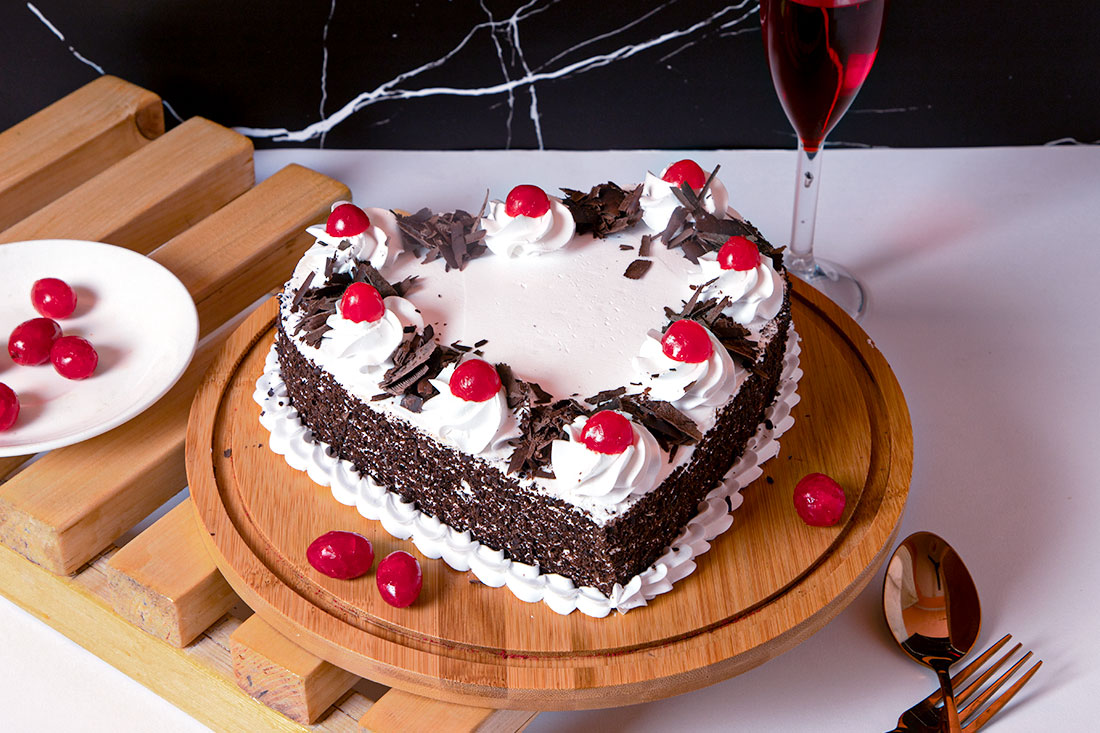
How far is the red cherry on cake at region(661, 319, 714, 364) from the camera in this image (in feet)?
4.92

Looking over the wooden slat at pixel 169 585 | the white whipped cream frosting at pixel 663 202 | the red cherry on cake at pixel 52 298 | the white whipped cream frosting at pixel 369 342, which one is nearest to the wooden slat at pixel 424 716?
the wooden slat at pixel 169 585

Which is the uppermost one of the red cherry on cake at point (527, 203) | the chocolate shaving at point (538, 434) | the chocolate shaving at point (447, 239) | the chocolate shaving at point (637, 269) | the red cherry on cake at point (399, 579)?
the red cherry on cake at point (527, 203)

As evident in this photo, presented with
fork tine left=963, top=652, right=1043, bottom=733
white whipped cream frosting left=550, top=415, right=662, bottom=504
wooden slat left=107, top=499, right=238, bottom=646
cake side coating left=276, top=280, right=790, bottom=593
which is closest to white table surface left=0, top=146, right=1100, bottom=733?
fork tine left=963, top=652, right=1043, bottom=733

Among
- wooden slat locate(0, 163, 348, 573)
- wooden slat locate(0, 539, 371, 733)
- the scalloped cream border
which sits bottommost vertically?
wooden slat locate(0, 539, 371, 733)

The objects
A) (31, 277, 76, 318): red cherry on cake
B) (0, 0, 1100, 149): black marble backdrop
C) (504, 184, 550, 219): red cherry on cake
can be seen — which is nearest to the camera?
(504, 184, 550, 219): red cherry on cake

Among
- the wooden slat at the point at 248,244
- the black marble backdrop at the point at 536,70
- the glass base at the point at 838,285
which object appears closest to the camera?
the wooden slat at the point at 248,244

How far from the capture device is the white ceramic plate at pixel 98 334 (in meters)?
1.72

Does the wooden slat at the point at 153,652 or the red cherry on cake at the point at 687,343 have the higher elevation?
the red cherry on cake at the point at 687,343

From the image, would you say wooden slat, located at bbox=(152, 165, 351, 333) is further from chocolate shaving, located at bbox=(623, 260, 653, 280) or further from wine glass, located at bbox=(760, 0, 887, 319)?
wine glass, located at bbox=(760, 0, 887, 319)

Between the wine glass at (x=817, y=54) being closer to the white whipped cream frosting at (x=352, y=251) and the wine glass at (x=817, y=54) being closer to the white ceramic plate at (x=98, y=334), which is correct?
the white whipped cream frosting at (x=352, y=251)

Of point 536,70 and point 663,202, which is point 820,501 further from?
point 536,70

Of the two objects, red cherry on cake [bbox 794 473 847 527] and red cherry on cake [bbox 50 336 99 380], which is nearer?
red cherry on cake [bbox 794 473 847 527]

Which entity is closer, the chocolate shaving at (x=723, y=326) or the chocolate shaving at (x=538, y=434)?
the chocolate shaving at (x=538, y=434)

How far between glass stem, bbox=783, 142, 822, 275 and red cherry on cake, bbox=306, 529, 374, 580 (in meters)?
0.96
